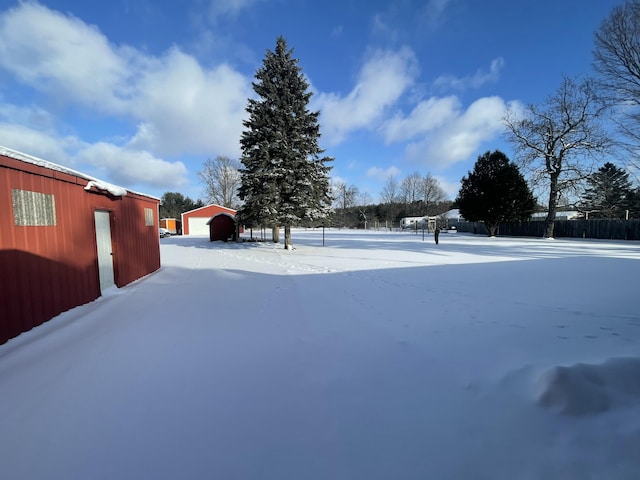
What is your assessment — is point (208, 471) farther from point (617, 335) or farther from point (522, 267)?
point (522, 267)

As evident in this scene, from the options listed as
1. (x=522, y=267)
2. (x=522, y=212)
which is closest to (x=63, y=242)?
(x=522, y=267)

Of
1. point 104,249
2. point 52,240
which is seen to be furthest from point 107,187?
point 52,240

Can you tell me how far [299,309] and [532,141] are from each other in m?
28.0

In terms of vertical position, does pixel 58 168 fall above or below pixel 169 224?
above

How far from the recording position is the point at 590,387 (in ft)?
7.52

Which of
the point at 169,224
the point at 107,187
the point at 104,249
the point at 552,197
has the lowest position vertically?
the point at 104,249

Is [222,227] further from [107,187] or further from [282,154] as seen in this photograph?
[107,187]

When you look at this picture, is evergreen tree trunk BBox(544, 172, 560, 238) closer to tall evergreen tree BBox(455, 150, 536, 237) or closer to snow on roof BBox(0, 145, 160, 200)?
tall evergreen tree BBox(455, 150, 536, 237)

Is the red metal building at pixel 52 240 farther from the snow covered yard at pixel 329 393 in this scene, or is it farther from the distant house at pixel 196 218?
the distant house at pixel 196 218

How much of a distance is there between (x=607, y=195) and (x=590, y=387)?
32.1m

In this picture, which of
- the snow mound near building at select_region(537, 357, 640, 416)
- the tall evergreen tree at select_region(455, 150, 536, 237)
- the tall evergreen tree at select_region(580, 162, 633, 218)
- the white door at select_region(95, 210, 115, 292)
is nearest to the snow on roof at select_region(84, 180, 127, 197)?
the white door at select_region(95, 210, 115, 292)

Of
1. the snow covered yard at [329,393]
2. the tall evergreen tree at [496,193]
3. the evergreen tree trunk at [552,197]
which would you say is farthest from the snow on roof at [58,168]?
the tall evergreen tree at [496,193]

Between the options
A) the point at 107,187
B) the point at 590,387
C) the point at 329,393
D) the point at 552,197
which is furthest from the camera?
the point at 552,197

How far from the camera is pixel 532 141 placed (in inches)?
947
